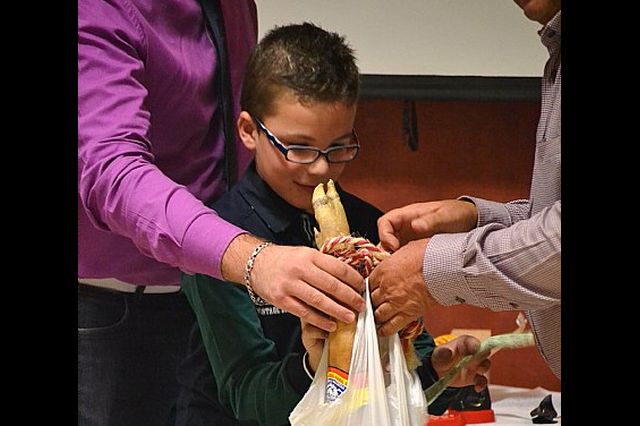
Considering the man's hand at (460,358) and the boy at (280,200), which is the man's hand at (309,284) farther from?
the man's hand at (460,358)

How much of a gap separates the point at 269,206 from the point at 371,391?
1.22ft

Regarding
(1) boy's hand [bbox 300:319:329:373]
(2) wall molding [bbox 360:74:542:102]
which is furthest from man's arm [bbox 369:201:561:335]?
(2) wall molding [bbox 360:74:542:102]

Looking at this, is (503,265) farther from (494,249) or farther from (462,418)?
(462,418)

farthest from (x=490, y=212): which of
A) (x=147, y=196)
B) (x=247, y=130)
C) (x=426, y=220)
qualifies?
(x=147, y=196)

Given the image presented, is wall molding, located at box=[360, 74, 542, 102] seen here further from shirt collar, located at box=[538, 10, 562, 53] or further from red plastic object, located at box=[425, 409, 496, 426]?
red plastic object, located at box=[425, 409, 496, 426]

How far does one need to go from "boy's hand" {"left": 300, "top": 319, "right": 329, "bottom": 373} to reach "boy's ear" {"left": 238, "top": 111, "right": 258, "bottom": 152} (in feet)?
1.06

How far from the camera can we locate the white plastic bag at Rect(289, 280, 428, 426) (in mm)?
1580

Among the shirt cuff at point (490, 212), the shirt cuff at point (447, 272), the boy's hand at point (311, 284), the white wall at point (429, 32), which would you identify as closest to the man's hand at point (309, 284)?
the boy's hand at point (311, 284)

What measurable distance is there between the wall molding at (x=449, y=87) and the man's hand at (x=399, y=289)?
0.99 ft

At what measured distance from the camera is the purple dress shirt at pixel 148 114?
1.71 m
